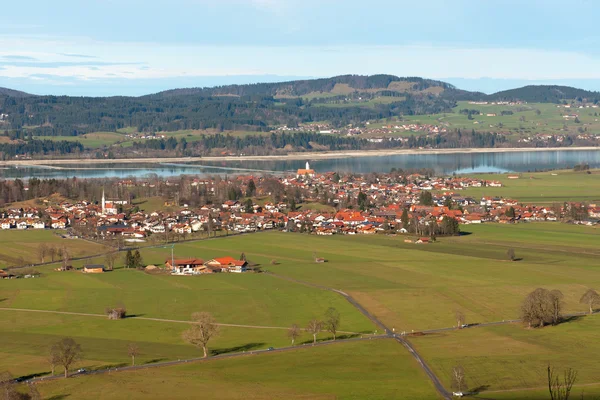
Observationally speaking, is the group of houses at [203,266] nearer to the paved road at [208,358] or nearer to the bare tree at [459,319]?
the bare tree at [459,319]

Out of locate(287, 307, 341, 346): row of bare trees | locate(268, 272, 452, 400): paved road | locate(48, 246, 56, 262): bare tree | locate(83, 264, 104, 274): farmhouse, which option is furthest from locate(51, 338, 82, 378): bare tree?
locate(48, 246, 56, 262): bare tree

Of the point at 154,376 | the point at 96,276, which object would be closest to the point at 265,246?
the point at 96,276

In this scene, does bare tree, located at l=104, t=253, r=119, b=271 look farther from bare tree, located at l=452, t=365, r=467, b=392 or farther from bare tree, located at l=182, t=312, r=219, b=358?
bare tree, located at l=452, t=365, r=467, b=392

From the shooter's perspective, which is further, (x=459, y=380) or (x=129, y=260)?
(x=129, y=260)

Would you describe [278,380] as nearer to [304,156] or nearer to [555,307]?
[555,307]

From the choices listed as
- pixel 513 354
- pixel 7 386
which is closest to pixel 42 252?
pixel 7 386

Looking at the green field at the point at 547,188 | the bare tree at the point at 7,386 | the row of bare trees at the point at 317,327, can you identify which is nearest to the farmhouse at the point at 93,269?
the row of bare trees at the point at 317,327
